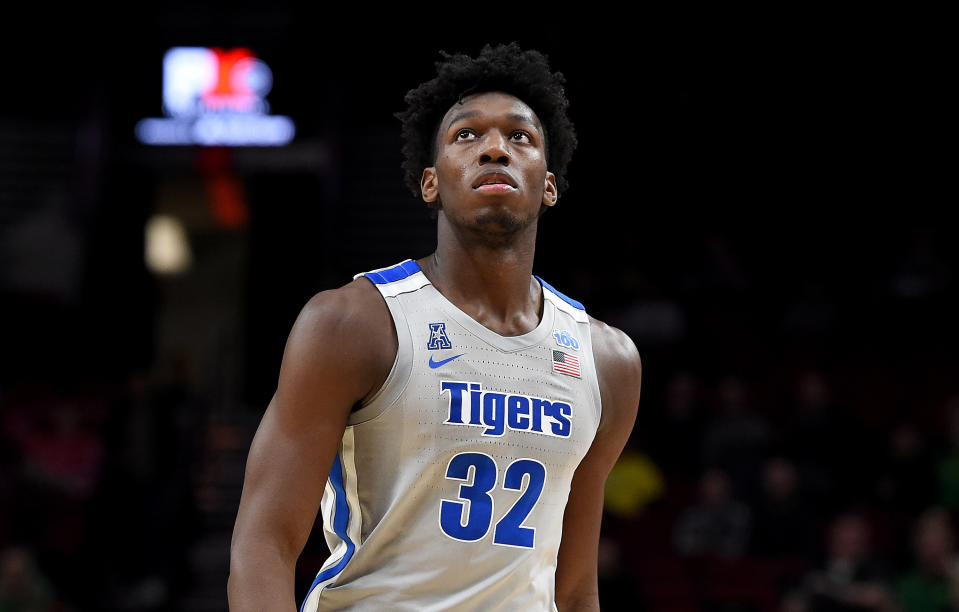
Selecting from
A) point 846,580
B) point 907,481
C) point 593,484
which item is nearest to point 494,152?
point 593,484

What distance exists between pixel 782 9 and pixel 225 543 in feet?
27.2

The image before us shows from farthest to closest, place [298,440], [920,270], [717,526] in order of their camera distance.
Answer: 1. [920,270]
2. [717,526]
3. [298,440]

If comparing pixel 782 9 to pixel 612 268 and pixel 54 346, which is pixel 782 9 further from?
pixel 54 346

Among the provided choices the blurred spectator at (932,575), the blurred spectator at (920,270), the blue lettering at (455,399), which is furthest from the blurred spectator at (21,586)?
the blurred spectator at (920,270)

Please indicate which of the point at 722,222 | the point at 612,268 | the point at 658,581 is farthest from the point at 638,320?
the point at 658,581

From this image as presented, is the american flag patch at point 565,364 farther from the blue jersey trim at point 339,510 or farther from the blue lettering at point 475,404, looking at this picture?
the blue jersey trim at point 339,510

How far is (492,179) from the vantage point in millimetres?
2822

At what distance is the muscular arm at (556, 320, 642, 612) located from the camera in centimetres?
304

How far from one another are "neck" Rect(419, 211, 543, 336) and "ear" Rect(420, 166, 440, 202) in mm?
72

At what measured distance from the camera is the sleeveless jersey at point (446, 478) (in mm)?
2609

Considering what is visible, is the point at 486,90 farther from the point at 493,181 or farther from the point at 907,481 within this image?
the point at 907,481

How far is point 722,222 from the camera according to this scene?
1302cm

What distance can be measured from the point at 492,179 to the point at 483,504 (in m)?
0.78

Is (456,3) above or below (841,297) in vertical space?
above
